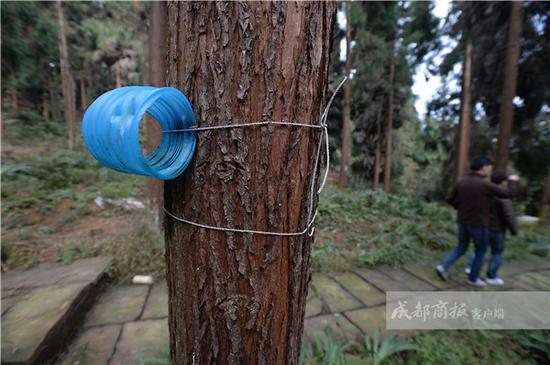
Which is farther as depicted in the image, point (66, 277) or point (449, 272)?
point (449, 272)

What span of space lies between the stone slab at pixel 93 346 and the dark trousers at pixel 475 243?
3.92m

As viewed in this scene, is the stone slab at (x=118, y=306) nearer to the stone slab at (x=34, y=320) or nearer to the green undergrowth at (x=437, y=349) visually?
the stone slab at (x=34, y=320)

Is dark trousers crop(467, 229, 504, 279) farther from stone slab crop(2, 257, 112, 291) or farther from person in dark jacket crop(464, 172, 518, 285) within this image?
stone slab crop(2, 257, 112, 291)


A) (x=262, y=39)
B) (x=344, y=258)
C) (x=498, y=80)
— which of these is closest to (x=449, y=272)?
(x=344, y=258)

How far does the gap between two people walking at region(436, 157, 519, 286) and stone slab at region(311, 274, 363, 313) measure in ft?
5.53

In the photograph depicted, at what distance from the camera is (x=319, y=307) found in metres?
2.94

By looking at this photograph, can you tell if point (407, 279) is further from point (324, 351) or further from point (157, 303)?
point (157, 303)

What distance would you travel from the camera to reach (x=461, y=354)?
239 centimetres

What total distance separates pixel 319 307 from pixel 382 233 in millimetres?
2911

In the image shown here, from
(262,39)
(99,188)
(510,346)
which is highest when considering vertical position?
(262,39)

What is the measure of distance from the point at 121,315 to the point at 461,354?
10.1 feet

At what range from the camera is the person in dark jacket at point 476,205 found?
327 cm

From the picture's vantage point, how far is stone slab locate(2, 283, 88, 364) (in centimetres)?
191

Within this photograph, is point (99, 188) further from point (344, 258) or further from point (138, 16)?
point (138, 16)
